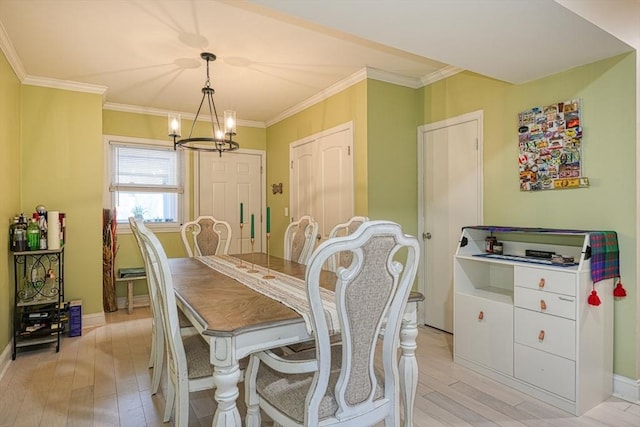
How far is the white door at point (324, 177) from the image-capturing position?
3.75 m

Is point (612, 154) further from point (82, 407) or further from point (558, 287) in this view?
point (82, 407)

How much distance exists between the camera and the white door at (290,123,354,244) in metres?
3.75

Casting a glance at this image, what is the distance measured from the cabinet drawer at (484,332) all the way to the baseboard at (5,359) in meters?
3.38

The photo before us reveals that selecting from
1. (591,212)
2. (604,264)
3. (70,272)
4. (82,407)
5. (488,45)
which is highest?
(488,45)

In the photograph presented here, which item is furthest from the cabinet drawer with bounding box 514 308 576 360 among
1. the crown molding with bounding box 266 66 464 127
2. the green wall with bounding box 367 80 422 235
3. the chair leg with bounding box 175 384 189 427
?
the crown molding with bounding box 266 66 464 127

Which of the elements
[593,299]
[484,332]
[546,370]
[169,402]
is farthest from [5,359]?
[593,299]

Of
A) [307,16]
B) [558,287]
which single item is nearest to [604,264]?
[558,287]

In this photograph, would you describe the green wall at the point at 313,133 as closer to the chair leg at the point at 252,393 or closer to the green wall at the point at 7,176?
the chair leg at the point at 252,393

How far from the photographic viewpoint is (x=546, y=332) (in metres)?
2.29

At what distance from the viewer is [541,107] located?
2.74m

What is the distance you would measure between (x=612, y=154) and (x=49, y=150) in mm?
4699

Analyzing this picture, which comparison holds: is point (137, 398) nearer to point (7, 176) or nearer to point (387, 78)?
point (7, 176)

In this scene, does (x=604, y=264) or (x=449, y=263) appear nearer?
(x=604, y=264)

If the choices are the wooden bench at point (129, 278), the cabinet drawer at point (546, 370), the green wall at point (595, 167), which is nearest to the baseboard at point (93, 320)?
the wooden bench at point (129, 278)
